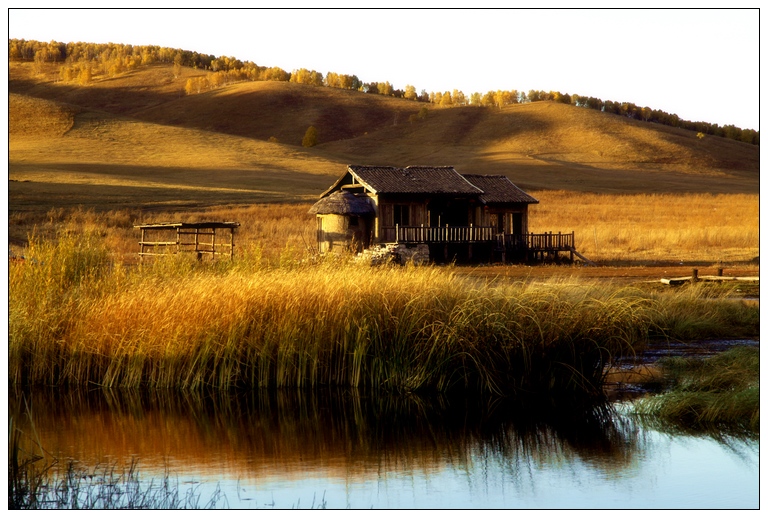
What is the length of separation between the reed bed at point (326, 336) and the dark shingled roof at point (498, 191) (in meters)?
27.8

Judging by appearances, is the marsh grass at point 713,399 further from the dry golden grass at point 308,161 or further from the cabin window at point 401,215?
the cabin window at point 401,215

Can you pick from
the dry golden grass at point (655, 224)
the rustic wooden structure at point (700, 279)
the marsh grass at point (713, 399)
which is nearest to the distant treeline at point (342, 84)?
the dry golden grass at point (655, 224)

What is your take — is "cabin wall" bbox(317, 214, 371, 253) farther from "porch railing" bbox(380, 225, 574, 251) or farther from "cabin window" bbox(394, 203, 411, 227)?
"cabin window" bbox(394, 203, 411, 227)

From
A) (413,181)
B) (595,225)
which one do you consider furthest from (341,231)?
(595,225)

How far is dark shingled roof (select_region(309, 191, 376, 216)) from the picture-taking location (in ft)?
129

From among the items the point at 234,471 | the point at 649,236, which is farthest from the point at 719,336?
the point at 649,236

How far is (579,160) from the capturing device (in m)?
114

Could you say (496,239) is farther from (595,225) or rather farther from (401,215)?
(595,225)

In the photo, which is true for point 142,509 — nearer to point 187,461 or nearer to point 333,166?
point 187,461

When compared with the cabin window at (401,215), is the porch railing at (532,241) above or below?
below

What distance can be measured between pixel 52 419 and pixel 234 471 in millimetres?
3540

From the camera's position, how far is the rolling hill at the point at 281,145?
75938mm

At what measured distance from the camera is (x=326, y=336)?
14.3 m

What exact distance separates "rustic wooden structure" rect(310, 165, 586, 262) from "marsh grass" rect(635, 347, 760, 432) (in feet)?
81.3
